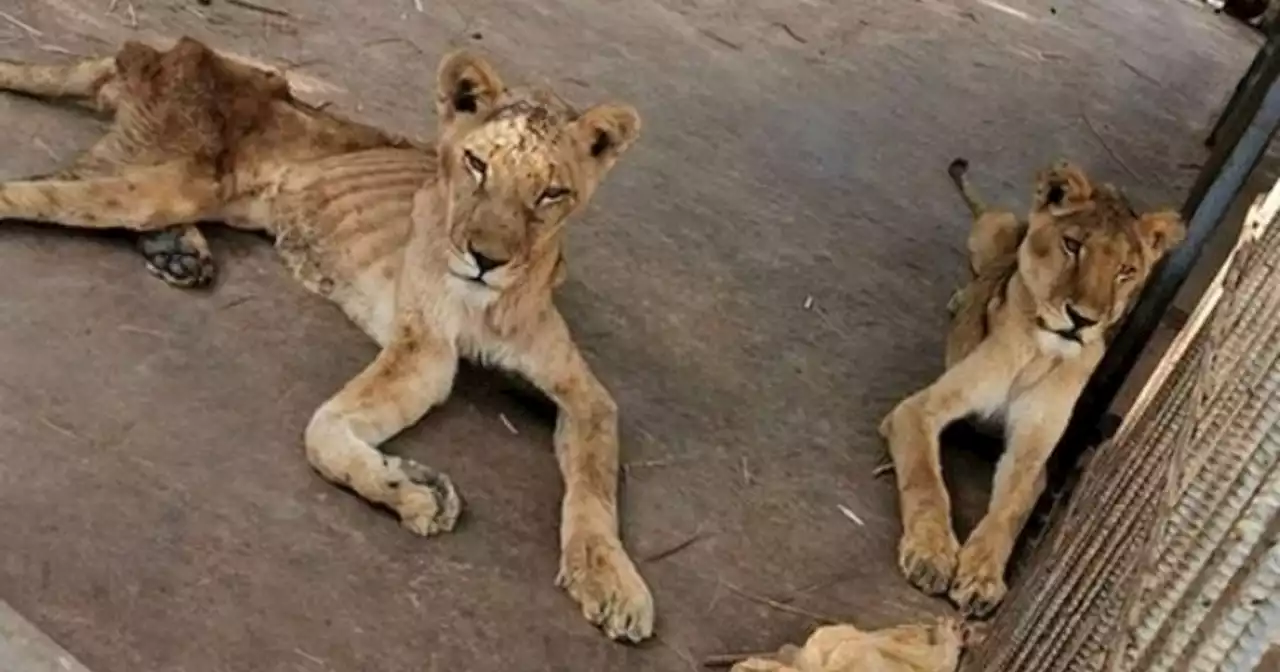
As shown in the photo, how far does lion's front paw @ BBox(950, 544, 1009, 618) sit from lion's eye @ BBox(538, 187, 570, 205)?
752mm

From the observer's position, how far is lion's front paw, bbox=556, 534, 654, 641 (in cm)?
215

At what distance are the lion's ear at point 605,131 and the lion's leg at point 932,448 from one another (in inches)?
23.7

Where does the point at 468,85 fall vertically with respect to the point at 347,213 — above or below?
above

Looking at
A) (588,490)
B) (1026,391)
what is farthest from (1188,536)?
(1026,391)

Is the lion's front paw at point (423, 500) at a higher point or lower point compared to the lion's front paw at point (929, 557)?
lower

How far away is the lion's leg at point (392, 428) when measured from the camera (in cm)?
221

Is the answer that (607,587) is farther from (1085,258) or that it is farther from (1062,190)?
(1062,190)

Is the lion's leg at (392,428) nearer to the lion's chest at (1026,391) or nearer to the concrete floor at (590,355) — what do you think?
the concrete floor at (590,355)

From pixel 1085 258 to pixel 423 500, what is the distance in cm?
99

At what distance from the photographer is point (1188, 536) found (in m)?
1.15

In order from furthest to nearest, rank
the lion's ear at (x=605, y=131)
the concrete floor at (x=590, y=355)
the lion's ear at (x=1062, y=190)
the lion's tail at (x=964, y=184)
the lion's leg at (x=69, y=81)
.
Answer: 1. the lion's tail at (x=964, y=184)
2. the lion's leg at (x=69, y=81)
3. the lion's ear at (x=1062, y=190)
4. the lion's ear at (x=605, y=131)
5. the concrete floor at (x=590, y=355)

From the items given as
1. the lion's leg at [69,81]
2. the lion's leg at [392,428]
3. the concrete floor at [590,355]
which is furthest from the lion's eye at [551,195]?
the lion's leg at [69,81]

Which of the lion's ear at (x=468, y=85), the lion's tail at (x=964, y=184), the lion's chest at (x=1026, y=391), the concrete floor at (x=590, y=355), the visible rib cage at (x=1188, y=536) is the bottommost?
the concrete floor at (x=590, y=355)

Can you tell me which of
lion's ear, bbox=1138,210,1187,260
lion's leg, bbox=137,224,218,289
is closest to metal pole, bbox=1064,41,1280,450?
lion's ear, bbox=1138,210,1187,260
